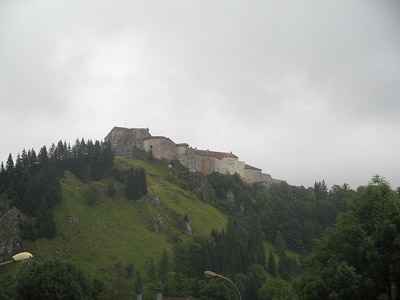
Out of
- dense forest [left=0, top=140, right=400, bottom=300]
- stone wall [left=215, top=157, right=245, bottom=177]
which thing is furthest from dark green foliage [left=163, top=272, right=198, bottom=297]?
stone wall [left=215, top=157, right=245, bottom=177]

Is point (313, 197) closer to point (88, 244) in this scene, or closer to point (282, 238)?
point (282, 238)

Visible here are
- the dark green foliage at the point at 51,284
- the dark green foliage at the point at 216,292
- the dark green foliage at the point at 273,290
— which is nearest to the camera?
the dark green foliage at the point at 51,284

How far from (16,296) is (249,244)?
7903 cm

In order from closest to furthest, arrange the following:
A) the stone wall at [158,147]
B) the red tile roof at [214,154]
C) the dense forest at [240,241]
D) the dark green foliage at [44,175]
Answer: the dense forest at [240,241], the dark green foliage at [44,175], the stone wall at [158,147], the red tile roof at [214,154]

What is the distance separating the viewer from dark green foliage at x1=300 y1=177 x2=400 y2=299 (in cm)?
3616

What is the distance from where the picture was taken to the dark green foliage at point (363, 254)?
36.2 meters

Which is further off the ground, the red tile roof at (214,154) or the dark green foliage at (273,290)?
the red tile roof at (214,154)

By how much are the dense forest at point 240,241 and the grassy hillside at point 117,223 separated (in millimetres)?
3009

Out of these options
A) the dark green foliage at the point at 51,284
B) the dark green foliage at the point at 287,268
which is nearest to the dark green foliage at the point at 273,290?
the dark green foliage at the point at 287,268

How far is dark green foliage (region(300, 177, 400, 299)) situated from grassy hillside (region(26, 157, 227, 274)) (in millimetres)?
69329

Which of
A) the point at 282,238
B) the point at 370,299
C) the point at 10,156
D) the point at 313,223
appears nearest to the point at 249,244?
the point at 282,238

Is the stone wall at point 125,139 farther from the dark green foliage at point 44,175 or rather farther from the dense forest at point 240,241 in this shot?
the dark green foliage at point 44,175

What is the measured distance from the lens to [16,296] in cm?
5972

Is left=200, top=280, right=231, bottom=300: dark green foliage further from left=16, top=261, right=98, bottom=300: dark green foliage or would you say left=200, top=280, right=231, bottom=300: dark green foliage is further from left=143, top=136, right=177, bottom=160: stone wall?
left=143, top=136, right=177, bottom=160: stone wall
